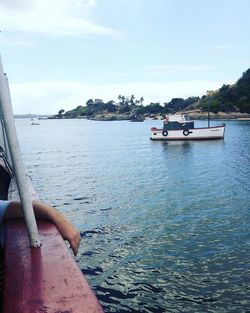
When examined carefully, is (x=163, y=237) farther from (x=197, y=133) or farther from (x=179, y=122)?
(x=179, y=122)

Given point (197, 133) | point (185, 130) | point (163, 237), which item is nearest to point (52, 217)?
point (163, 237)

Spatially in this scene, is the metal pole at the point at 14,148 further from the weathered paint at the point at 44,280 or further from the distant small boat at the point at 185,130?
the distant small boat at the point at 185,130

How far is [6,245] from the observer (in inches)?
101

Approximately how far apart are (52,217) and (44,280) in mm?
1005

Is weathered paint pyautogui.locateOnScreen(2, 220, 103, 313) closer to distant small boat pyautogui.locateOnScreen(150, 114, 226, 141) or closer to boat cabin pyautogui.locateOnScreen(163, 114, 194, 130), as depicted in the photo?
distant small boat pyautogui.locateOnScreen(150, 114, 226, 141)

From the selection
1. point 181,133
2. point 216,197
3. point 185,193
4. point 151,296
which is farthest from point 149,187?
point 181,133

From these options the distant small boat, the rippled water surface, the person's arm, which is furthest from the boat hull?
the person's arm

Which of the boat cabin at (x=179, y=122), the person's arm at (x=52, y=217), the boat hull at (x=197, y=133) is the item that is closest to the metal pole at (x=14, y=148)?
the person's arm at (x=52, y=217)

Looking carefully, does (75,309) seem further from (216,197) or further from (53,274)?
(216,197)

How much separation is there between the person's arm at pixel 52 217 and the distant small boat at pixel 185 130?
54.5 meters

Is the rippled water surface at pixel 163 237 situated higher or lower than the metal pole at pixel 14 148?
lower

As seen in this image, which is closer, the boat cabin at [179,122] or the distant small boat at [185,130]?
the distant small boat at [185,130]

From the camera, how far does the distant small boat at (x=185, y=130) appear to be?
A: 5662 centimetres

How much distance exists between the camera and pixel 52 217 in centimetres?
294
